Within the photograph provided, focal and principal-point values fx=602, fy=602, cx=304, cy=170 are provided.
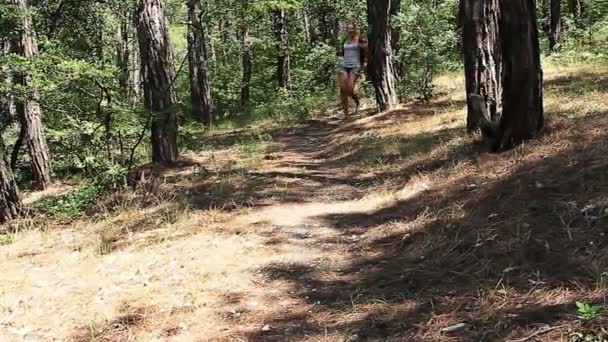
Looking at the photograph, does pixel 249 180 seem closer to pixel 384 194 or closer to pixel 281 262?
pixel 384 194

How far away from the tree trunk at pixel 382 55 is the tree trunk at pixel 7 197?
21.7ft

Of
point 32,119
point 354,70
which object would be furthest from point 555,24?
point 32,119

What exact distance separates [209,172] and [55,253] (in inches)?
119

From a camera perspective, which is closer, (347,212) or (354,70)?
(347,212)

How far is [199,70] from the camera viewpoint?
17.9 m

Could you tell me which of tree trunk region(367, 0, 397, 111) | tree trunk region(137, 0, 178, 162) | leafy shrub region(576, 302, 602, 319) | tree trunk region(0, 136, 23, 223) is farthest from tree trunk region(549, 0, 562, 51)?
leafy shrub region(576, 302, 602, 319)

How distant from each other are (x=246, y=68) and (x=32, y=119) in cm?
1389

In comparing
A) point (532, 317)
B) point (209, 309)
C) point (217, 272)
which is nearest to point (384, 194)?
point (217, 272)

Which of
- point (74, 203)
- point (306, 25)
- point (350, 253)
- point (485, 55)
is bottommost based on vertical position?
point (350, 253)

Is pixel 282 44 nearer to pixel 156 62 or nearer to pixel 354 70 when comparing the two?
pixel 354 70

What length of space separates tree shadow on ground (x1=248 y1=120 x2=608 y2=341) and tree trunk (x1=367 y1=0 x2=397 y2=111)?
20.3 ft

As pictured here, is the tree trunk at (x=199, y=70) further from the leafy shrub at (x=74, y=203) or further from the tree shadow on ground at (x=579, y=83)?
the tree shadow on ground at (x=579, y=83)

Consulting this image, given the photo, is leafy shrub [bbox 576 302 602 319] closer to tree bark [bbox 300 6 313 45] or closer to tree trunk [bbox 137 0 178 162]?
tree trunk [bbox 137 0 178 162]

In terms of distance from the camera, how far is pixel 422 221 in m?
4.99
